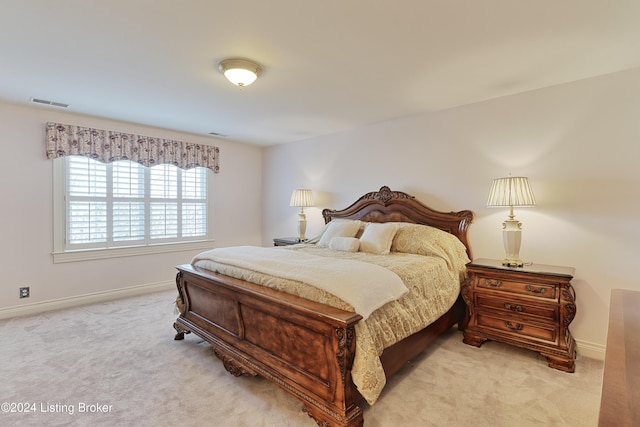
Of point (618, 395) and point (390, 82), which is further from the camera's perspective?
point (390, 82)

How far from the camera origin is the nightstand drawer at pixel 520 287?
2.54 meters

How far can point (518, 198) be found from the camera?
9.11ft

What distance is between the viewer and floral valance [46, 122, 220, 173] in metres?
3.79

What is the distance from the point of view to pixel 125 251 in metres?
4.36

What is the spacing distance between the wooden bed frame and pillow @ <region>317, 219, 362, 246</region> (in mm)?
1368

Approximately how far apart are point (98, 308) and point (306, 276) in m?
3.29

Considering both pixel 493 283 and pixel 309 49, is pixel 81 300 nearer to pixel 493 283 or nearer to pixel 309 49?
pixel 309 49

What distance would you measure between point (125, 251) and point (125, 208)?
602mm

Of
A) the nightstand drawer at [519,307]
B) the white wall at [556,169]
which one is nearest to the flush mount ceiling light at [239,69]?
the white wall at [556,169]

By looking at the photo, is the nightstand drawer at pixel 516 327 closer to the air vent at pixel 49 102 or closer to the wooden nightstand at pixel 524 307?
the wooden nightstand at pixel 524 307

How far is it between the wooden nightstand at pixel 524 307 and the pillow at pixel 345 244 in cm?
114

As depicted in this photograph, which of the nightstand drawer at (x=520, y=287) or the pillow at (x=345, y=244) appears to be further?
the pillow at (x=345, y=244)

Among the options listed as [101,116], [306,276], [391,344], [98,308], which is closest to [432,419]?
[391,344]

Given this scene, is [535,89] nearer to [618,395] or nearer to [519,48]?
[519,48]
